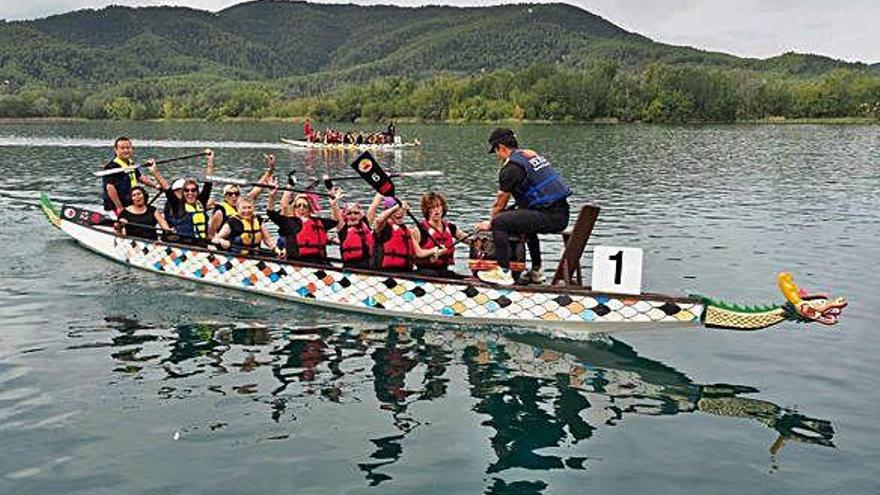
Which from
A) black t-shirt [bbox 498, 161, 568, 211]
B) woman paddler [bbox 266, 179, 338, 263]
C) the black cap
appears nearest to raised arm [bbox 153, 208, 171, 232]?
woman paddler [bbox 266, 179, 338, 263]

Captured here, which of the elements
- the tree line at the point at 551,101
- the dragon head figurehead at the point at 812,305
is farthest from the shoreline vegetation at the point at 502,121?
the dragon head figurehead at the point at 812,305

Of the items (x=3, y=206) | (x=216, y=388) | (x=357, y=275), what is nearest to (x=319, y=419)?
(x=216, y=388)

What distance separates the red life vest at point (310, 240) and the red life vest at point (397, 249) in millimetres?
1448

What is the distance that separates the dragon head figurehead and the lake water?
3.45ft

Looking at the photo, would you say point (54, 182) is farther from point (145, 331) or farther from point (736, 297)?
point (736, 297)

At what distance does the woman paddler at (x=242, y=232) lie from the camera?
14.5 m

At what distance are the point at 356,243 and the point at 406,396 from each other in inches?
146

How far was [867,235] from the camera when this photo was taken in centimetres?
2142

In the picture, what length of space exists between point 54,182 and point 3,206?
9370mm

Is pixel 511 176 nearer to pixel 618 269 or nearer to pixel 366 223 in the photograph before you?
pixel 618 269

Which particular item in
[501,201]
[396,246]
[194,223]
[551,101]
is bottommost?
[194,223]

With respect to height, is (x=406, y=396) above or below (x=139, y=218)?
below

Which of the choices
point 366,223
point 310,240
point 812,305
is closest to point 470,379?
point 366,223

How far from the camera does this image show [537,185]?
11.5m
